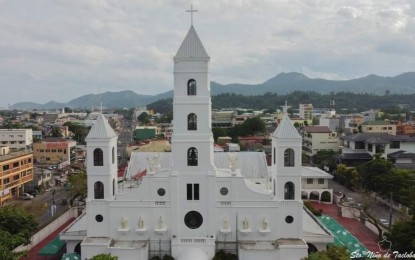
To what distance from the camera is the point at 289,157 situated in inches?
1162

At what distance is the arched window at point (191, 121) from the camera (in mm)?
29203

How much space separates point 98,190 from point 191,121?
8.12 metres

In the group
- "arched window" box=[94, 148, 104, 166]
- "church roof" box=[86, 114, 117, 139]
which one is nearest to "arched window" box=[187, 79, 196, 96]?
"church roof" box=[86, 114, 117, 139]

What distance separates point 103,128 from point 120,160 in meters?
53.9

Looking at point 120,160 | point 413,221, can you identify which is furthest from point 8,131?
point 413,221

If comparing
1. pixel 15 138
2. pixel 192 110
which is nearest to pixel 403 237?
pixel 192 110

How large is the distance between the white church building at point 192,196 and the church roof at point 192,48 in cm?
7

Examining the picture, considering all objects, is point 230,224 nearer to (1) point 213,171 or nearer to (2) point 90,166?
(1) point 213,171

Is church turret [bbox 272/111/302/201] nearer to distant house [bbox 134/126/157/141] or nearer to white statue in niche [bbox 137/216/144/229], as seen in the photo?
white statue in niche [bbox 137/216/144/229]

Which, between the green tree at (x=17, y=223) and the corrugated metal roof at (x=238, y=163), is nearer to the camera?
the green tree at (x=17, y=223)

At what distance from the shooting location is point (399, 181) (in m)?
43.7

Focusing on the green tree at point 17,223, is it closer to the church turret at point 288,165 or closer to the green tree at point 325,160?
the church turret at point 288,165

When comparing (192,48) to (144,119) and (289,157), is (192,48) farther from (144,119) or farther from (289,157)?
(144,119)

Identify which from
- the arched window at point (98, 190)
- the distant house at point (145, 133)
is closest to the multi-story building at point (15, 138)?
the distant house at point (145, 133)
